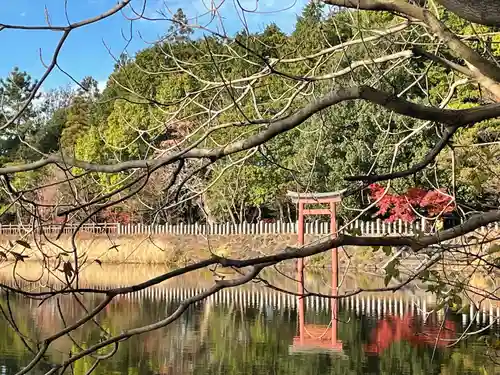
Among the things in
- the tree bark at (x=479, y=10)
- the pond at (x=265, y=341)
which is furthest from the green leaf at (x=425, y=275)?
the pond at (x=265, y=341)

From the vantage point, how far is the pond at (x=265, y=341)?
651 centimetres

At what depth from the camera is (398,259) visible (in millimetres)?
2107

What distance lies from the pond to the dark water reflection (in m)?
0.01

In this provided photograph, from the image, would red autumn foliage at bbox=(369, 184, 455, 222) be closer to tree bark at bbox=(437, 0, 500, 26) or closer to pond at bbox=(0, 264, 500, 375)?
pond at bbox=(0, 264, 500, 375)

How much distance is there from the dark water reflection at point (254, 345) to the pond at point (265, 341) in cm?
1

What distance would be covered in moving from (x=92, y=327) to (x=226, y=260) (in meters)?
7.56

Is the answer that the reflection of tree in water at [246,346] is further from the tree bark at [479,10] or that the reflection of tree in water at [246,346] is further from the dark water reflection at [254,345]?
the tree bark at [479,10]

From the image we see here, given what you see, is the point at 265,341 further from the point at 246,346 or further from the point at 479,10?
the point at 479,10

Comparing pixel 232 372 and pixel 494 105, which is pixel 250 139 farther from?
pixel 232 372

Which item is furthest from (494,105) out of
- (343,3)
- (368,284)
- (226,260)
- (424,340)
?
(368,284)

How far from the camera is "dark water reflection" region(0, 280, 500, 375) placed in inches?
255

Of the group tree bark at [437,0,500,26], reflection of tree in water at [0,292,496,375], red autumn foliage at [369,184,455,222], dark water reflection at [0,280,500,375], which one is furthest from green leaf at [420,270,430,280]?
red autumn foliage at [369,184,455,222]

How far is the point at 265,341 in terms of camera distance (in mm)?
7914

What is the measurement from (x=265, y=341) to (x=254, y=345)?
0.93ft
